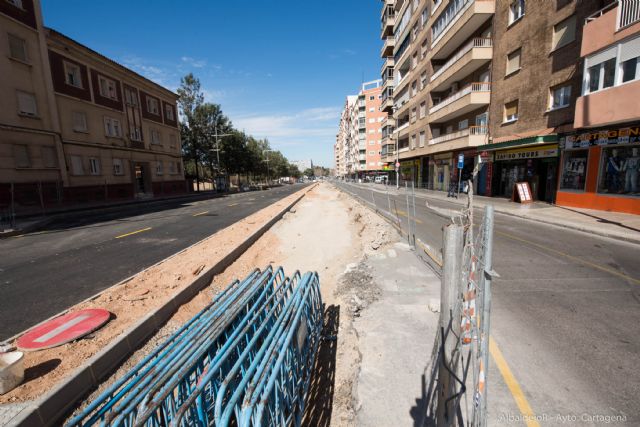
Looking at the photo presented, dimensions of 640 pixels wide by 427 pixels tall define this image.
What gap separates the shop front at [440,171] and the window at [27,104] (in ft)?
113

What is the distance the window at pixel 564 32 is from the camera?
48.9 feet

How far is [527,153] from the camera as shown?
18469 mm

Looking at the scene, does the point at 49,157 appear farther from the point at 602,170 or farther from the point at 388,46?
the point at 388,46

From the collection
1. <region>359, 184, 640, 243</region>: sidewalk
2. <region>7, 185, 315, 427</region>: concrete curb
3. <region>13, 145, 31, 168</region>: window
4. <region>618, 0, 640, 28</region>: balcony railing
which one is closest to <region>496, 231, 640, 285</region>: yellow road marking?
<region>359, 184, 640, 243</region>: sidewalk

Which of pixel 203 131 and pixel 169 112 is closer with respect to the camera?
pixel 169 112

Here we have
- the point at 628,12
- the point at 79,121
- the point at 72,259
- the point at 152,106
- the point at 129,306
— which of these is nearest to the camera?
the point at 129,306

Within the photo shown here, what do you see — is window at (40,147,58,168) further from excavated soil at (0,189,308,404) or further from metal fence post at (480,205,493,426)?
metal fence post at (480,205,493,426)

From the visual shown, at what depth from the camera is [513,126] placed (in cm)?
1920

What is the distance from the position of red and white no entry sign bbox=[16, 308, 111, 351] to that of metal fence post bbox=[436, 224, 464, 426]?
5.02 metres

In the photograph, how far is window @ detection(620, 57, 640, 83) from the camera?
442 inches

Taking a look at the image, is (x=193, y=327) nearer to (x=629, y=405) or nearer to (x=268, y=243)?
(x=629, y=405)

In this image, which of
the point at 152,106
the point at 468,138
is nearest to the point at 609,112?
the point at 468,138

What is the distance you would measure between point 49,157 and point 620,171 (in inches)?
1365

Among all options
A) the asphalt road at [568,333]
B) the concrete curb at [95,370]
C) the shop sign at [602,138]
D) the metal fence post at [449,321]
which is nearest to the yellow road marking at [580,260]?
the asphalt road at [568,333]
